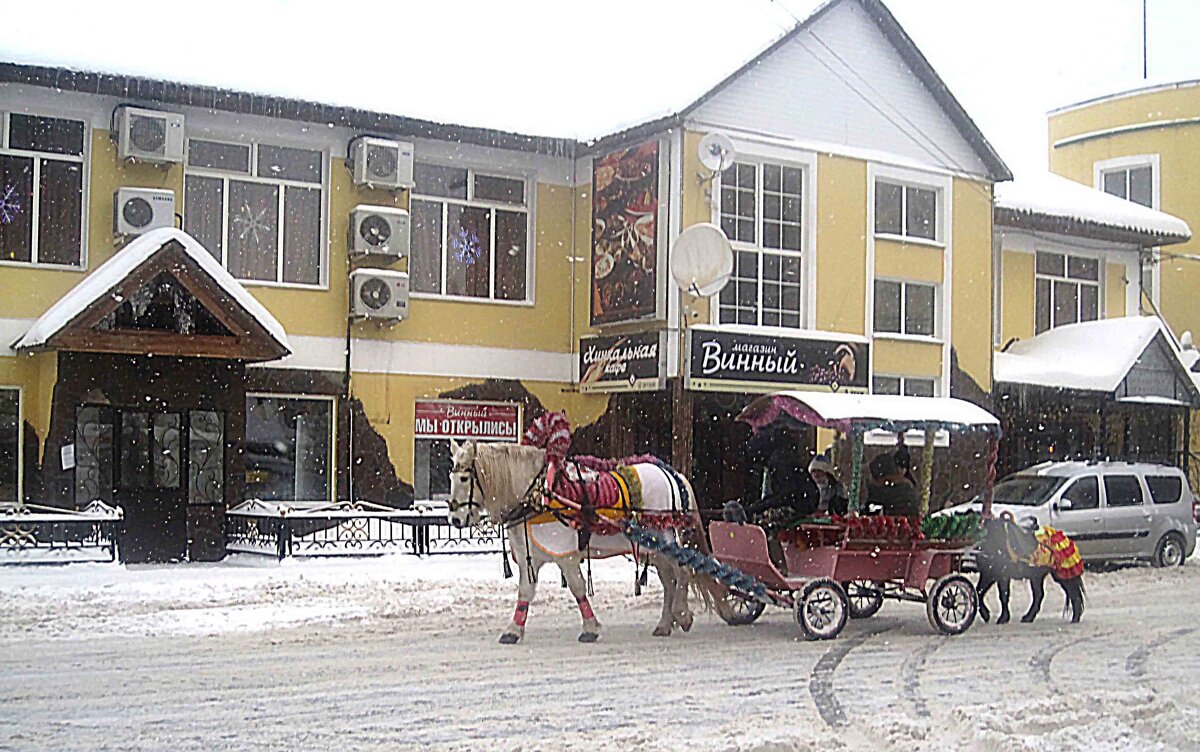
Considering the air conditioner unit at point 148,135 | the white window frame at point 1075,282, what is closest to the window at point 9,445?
the air conditioner unit at point 148,135

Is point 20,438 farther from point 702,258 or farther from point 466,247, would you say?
point 702,258

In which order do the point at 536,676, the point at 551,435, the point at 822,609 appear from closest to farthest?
the point at 536,676
the point at 551,435
the point at 822,609

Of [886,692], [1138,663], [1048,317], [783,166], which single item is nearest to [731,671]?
[886,692]

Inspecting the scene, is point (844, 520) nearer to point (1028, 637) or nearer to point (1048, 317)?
point (1028, 637)

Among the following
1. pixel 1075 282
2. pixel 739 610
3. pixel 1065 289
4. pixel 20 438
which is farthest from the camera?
pixel 1075 282

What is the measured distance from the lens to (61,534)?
18047 millimetres

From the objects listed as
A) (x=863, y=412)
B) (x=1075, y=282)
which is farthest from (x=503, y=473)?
(x=1075, y=282)

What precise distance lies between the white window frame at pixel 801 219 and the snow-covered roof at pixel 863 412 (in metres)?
8.72

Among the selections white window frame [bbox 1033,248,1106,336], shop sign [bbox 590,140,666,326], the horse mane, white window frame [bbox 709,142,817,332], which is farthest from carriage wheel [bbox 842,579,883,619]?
white window frame [bbox 1033,248,1106,336]

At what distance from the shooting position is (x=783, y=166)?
23.3 meters

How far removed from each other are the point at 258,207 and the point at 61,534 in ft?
19.4

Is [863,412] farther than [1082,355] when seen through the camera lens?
No

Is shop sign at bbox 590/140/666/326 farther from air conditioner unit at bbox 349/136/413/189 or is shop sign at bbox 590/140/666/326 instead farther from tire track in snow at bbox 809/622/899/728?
tire track in snow at bbox 809/622/899/728

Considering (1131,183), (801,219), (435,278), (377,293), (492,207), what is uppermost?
(1131,183)
